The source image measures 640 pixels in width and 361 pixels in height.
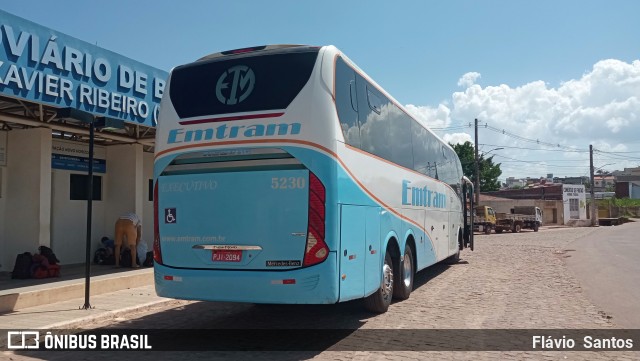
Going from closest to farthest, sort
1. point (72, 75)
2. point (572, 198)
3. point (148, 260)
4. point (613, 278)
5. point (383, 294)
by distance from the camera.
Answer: point (383, 294) → point (72, 75) → point (613, 278) → point (148, 260) → point (572, 198)

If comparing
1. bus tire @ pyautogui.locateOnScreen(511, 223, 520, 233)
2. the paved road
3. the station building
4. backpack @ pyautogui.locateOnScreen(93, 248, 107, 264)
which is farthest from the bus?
bus tire @ pyautogui.locateOnScreen(511, 223, 520, 233)

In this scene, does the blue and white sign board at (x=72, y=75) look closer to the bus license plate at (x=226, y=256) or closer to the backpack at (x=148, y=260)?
the backpack at (x=148, y=260)

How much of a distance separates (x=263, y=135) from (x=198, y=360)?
9.17 ft

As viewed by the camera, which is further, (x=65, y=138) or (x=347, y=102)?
(x=65, y=138)

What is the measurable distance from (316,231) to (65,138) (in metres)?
10.2

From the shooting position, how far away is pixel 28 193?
11820mm

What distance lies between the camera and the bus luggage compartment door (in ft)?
21.0

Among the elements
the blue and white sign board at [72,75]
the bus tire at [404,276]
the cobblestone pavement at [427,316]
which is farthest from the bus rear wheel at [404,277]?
the blue and white sign board at [72,75]

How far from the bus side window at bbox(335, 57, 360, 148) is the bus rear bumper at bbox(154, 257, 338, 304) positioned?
1.74m

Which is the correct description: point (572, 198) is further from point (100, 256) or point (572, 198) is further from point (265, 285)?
point (265, 285)

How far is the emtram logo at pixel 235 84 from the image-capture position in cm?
684

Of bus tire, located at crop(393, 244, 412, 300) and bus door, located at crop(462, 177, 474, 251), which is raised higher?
bus door, located at crop(462, 177, 474, 251)

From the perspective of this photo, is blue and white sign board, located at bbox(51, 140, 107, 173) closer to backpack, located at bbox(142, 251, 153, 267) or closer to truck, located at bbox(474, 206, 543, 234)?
backpack, located at bbox(142, 251, 153, 267)

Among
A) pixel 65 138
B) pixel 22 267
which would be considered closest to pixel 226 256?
pixel 22 267
